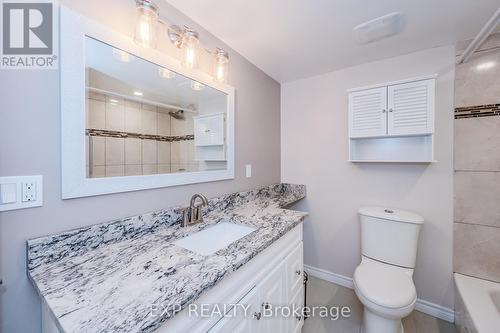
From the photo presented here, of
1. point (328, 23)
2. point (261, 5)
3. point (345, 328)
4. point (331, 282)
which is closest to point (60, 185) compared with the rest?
point (261, 5)

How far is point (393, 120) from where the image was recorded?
1.63 meters

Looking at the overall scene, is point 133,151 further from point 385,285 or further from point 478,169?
point 478,169

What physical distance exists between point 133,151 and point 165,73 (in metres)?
0.49

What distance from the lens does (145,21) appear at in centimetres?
102

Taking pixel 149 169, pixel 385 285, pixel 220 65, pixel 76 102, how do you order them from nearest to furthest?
1. pixel 76 102
2. pixel 149 169
3. pixel 385 285
4. pixel 220 65

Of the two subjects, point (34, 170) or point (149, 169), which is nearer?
point (34, 170)

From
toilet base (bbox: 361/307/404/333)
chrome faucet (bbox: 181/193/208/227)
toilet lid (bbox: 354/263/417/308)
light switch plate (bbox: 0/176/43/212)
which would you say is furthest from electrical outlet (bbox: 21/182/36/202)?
toilet base (bbox: 361/307/404/333)

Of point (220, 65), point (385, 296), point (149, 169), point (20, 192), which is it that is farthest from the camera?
point (220, 65)

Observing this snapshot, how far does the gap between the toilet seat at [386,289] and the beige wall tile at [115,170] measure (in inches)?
61.7

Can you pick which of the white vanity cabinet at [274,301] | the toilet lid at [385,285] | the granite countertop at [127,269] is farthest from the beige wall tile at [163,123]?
the toilet lid at [385,285]

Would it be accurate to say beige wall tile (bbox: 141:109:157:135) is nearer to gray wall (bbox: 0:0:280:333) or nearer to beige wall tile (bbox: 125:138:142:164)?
beige wall tile (bbox: 125:138:142:164)

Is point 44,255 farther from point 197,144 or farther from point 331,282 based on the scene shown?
point 331,282
